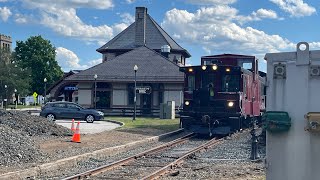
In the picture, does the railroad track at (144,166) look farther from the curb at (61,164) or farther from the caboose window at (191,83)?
the caboose window at (191,83)

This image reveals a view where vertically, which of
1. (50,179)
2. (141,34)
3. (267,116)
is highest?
(141,34)

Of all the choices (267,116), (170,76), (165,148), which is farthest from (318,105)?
(170,76)

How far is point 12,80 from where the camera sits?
82312 mm

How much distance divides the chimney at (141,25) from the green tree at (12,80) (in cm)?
2927

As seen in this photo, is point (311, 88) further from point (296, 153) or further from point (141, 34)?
point (141, 34)

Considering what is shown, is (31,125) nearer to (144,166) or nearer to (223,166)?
(144,166)

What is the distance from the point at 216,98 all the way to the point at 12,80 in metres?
64.4

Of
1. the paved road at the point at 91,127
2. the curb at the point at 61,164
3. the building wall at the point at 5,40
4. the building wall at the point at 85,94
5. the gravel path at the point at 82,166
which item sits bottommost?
the gravel path at the point at 82,166

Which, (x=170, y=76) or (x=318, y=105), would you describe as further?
(x=170, y=76)

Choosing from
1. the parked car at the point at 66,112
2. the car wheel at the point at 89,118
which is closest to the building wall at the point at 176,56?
the parked car at the point at 66,112

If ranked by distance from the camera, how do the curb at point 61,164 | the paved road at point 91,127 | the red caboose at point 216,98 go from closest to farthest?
the curb at point 61,164
the red caboose at point 216,98
the paved road at point 91,127

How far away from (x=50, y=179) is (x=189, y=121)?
1361cm

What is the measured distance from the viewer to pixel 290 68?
155 inches

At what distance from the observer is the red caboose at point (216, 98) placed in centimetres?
2305
